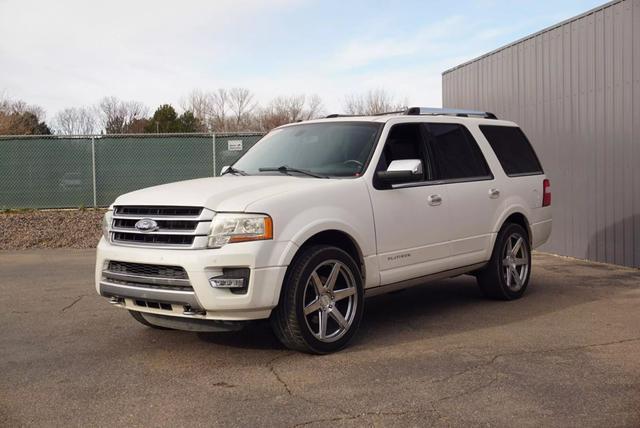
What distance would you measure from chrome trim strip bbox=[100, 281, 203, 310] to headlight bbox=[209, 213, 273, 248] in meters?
0.40

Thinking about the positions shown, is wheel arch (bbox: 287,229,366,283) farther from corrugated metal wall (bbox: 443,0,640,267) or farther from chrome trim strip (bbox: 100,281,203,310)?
corrugated metal wall (bbox: 443,0,640,267)

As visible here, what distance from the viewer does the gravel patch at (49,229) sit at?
1293 centimetres

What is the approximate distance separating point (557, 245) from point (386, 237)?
6.46 meters

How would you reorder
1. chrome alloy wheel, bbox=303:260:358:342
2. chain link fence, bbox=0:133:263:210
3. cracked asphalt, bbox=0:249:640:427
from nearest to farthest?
1. cracked asphalt, bbox=0:249:640:427
2. chrome alloy wheel, bbox=303:260:358:342
3. chain link fence, bbox=0:133:263:210

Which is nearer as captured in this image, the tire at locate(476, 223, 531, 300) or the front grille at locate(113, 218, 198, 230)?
the front grille at locate(113, 218, 198, 230)

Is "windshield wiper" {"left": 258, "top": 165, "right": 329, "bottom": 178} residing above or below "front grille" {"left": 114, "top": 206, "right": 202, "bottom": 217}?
above

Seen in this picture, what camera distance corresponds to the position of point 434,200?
246 inches

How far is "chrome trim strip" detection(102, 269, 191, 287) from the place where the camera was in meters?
4.86

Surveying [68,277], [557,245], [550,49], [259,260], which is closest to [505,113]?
[550,49]

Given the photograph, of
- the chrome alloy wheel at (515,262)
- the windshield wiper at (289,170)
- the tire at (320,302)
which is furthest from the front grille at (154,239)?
the chrome alloy wheel at (515,262)

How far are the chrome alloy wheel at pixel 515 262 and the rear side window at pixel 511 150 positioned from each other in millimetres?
758

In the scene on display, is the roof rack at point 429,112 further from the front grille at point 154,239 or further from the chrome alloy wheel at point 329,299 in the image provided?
the front grille at point 154,239

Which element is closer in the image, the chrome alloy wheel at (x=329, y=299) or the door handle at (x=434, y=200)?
the chrome alloy wheel at (x=329, y=299)

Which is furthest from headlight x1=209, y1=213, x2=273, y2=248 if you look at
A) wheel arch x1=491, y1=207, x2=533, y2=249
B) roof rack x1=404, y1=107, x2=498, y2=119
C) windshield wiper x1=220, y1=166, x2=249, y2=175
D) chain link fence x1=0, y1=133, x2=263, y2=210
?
chain link fence x1=0, y1=133, x2=263, y2=210
